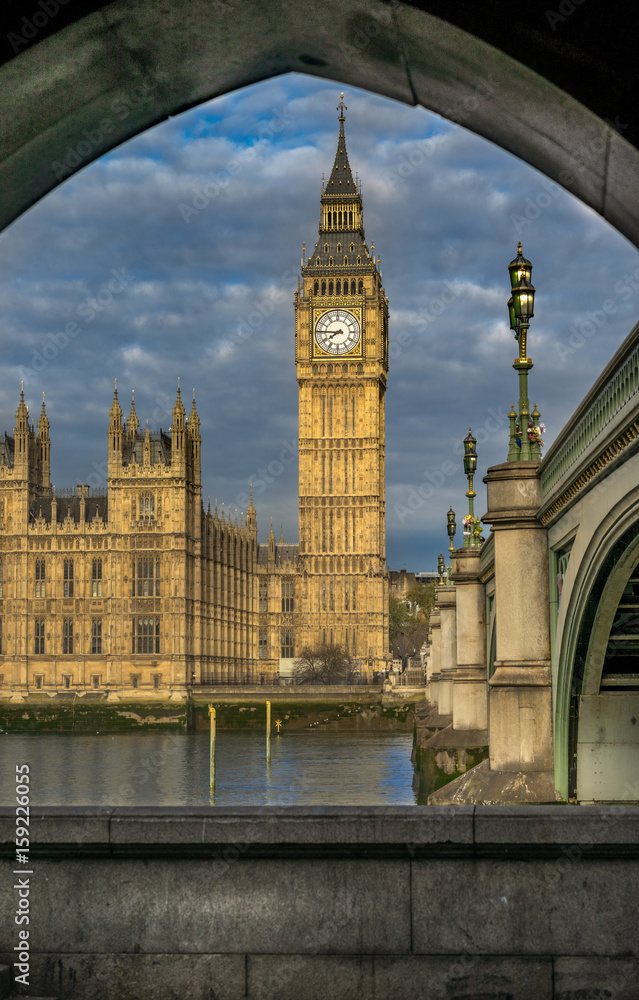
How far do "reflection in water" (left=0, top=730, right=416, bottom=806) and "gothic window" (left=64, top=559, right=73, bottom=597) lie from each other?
13.9 meters

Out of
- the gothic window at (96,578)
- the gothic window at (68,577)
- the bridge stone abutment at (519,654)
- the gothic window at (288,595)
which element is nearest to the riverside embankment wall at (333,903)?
the bridge stone abutment at (519,654)

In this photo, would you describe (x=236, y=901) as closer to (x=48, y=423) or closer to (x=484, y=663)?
(x=484, y=663)

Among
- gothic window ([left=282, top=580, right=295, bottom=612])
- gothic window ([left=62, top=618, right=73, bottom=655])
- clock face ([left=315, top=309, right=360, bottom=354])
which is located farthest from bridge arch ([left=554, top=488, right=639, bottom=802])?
clock face ([left=315, top=309, right=360, bottom=354])

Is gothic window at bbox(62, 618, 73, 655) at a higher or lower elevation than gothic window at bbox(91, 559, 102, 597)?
lower

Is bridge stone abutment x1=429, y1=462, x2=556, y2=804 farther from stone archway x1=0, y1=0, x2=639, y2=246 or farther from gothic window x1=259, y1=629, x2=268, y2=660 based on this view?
gothic window x1=259, y1=629, x2=268, y2=660

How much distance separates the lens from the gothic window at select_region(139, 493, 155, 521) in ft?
294

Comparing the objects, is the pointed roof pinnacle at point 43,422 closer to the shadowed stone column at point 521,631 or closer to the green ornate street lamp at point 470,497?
the green ornate street lamp at point 470,497

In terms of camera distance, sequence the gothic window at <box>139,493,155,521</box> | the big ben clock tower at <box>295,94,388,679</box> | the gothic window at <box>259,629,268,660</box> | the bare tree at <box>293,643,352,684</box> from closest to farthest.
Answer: the gothic window at <box>139,493,155,521</box>
the bare tree at <box>293,643,352,684</box>
the big ben clock tower at <box>295,94,388,679</box>
the gothic window at <box>259,629,268,660</box>

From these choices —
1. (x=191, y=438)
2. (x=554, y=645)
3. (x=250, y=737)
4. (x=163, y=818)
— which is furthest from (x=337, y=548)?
(x=163, y=818)

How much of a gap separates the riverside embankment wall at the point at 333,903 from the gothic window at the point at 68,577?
284ft

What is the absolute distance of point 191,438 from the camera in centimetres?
9238

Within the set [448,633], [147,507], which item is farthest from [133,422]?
[448,633]

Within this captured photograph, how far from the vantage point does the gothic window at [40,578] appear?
295ft

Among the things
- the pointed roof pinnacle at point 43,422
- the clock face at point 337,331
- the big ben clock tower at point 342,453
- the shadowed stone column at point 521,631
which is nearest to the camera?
the shadowed stone column at point 521,631
